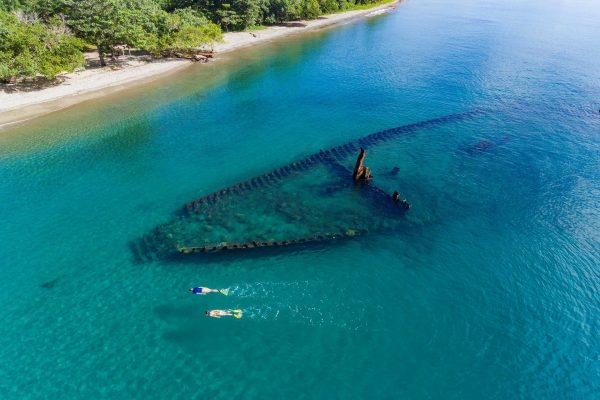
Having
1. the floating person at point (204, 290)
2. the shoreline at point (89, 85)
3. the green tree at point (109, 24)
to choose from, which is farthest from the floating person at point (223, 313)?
the green tree at point (109, 24)

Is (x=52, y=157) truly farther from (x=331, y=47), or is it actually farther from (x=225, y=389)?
(x=331, y=47)

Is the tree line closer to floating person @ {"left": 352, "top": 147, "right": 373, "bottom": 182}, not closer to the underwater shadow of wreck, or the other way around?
the underwater shadow of wreck

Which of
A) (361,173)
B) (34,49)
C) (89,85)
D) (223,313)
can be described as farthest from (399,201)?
(34,49)

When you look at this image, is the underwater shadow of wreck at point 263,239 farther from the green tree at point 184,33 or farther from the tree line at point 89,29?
the green tree at point 184,33

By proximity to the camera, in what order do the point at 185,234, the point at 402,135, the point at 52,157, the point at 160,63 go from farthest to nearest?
1. the point at 160,63
2. the point at 402,135
3. the point at 52,157
4. the point at 185,234

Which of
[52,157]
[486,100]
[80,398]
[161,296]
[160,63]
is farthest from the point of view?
[160,63]

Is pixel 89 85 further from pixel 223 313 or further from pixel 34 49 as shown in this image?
pixel 223 313

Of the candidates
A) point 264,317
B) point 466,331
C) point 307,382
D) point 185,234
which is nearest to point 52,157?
point 185,234
